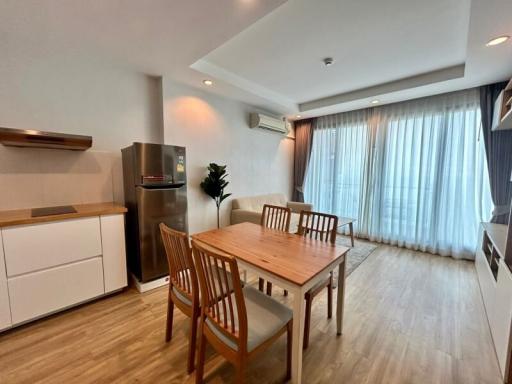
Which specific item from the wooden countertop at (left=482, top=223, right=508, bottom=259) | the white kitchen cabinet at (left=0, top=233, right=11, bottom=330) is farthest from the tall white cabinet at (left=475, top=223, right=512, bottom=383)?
the white kitchen cabinet at (left=0, top=233, right=11, bottom=330)

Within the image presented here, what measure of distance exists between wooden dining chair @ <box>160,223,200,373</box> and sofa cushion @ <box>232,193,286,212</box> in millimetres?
2224

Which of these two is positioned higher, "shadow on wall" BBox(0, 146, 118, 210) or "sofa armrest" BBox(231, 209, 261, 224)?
"shadow on wall" BBox(0, 146, 118, 210)

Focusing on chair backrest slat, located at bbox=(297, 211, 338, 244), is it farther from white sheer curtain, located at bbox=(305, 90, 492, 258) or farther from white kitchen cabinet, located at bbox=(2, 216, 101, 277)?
white sheer curtain, located at bbox=(305, 90, 492, 258)

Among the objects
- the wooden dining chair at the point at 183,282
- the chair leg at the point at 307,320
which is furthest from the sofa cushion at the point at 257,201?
the chair leg at the point at 307,320

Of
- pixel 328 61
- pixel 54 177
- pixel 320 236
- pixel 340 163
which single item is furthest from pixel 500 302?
pixel 54 177

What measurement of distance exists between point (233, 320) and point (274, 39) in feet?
8.22

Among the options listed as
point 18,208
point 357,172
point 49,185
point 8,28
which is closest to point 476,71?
point 357,172

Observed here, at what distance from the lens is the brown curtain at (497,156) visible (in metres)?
2.89

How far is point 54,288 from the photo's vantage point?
6.32ft

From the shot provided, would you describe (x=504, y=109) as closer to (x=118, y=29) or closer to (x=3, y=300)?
(x=118, y=29)

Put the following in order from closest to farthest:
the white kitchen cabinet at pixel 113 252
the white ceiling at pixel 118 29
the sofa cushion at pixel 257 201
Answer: the white ceiling at pixel 118 29
the white kitchen cabinet at pixel 113 252
the sofa cushion at pixel 257 201

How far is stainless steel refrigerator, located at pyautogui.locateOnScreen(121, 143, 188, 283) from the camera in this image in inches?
89.7

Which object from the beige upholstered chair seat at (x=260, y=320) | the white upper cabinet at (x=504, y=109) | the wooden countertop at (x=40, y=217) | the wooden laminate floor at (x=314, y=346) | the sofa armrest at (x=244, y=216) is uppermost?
the white upper cabinet at (x=504, y=109)

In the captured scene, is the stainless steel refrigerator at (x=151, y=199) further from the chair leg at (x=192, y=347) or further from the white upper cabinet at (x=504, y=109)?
the white upper cabinet at (x=504, y=109)
